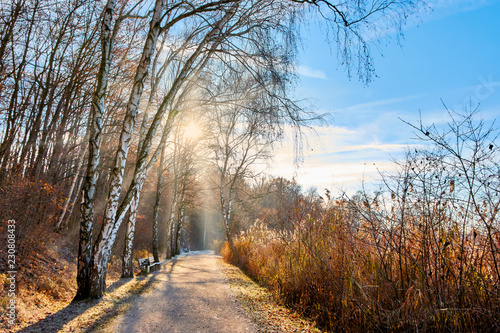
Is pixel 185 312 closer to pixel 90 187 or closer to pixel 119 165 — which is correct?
pixel 90 187

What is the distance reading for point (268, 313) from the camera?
17.3ft

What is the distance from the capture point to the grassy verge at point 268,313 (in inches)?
176

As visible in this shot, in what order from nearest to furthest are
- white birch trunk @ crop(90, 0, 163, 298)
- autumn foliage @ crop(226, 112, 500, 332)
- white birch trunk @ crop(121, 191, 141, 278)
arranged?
1. autumn foliage @ crop(226, 112, 500, 332)
2. white birch trunk @ crop(90, 0, 163, 298)
3. white birch trunk @ crop(121, 191, 141, 278)

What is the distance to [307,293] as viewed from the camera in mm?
5348

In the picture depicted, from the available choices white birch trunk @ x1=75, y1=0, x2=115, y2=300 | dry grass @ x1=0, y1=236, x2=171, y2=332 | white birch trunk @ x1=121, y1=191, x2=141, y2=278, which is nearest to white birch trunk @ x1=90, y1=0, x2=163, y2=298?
white birch trunk @ x1=75, y1=0, x2=115, y2=300

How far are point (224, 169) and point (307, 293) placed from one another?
11002 mm

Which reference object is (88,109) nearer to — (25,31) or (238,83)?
(25,31)

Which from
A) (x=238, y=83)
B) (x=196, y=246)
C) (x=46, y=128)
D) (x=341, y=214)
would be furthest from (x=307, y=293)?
(x=196, y=246)

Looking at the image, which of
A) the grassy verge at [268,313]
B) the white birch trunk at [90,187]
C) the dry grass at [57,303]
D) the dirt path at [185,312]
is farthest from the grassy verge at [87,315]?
the grassy verge at [268,313]

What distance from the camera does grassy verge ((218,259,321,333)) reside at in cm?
446

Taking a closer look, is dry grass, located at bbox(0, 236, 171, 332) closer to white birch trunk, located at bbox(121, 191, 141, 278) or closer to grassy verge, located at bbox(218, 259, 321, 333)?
white birch trunk, located at bbox(121, 191, 141, 278)

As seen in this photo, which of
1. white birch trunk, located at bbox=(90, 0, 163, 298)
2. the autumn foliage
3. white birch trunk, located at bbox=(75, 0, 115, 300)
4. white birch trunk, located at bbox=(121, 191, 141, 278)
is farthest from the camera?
white birch trunk, located at bbox=(121, 191, 141, 278)

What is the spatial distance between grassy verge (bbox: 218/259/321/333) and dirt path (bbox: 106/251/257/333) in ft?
0.62

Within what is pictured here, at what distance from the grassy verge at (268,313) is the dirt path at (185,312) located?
19cm
